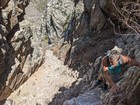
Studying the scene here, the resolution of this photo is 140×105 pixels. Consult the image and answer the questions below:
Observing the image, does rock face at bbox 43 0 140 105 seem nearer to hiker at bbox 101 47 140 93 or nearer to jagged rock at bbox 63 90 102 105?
jagged rock at bbox 63 90 102 105

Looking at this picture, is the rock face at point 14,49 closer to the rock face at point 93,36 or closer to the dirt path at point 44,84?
the dirt path at point 44,84

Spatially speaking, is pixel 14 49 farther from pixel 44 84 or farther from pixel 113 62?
pixel 113 62

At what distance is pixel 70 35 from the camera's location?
21.8 metres

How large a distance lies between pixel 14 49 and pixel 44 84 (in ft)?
9.28

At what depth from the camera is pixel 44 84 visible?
58.9 ft

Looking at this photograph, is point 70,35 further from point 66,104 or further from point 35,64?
point 66,104

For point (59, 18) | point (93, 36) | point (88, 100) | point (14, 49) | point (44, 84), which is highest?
point (59, 18)

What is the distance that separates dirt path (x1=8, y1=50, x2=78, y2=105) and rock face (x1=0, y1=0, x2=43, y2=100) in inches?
18.2

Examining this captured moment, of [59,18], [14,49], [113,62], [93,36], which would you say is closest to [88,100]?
[113,62]

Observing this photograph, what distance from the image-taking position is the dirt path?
51.2 feet

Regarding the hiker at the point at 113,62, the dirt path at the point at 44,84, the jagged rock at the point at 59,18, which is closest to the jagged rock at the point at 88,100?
the hiker at the point at 113,62

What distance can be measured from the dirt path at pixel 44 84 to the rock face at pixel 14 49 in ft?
1.52

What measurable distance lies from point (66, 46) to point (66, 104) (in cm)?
1274

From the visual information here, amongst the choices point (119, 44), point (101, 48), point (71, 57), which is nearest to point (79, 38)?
point (71, 57)
